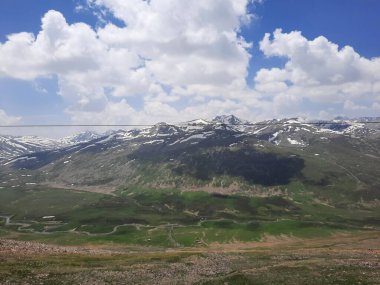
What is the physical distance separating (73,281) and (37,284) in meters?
6.02

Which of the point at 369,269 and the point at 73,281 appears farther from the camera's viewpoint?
the point at 369,269

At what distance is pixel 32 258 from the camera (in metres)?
83.8

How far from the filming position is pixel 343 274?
7256 cm

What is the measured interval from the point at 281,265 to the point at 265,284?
1934cm

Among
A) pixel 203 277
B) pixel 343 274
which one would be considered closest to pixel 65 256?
pixel 203 277

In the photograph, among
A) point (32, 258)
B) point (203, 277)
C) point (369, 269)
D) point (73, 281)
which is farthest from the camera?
point (32, 258)

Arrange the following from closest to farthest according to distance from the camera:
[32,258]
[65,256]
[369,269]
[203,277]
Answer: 1. [203,277]
2. [369,269]
3. [32,258]
4. [65,256]

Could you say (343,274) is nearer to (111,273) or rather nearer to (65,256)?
(111,273)

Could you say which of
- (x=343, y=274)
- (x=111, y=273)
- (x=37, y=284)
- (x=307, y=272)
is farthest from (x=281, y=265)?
(x=37, y=284)

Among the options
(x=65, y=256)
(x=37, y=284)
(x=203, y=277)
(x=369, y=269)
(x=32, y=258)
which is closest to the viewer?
(x=37, y=284)

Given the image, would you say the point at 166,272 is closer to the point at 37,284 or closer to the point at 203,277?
the point at 203,277

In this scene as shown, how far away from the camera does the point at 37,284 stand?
61125 millimetres

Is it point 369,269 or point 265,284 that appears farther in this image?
point 369,269

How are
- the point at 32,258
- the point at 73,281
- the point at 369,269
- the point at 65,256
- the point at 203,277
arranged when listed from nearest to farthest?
the point at 73,281, the point at 203,277, the point at 369,269, the point at 32,258, the point at 65,256
